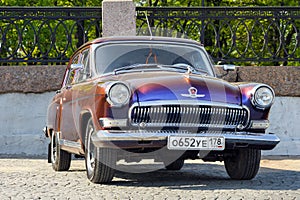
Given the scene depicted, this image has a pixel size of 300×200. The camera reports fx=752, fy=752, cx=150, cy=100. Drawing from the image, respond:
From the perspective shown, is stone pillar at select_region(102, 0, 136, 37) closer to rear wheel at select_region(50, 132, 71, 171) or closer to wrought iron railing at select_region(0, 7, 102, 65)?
wrought iron railing at select_region(0, 7, 102, 65)

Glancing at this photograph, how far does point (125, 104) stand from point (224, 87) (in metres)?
1.15

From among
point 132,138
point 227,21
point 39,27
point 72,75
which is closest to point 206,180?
point 132,138

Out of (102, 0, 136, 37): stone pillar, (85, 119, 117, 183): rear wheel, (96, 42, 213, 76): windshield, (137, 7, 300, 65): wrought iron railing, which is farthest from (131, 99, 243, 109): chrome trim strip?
(137, 7, 300, 65): wrought iron railing

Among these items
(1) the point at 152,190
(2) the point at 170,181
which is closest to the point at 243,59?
(2) the point at 170,181

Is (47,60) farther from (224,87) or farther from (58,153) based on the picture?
(224,87)

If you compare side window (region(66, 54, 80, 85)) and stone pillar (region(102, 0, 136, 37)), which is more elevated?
stone pillar (region(102, 0, 136, 37))

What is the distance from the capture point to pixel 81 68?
927cm

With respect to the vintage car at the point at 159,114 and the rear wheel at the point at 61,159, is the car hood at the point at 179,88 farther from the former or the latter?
the rear wheel at the point at 61,159

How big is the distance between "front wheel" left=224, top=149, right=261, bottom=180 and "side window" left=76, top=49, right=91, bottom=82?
1.98 meters

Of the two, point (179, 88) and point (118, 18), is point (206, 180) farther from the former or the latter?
point (118, 18)

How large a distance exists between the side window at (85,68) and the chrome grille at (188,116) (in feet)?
5.12

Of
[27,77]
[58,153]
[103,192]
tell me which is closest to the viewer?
[103,192]

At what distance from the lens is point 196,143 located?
7.42 m

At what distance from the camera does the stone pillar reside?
13930 millimetres
